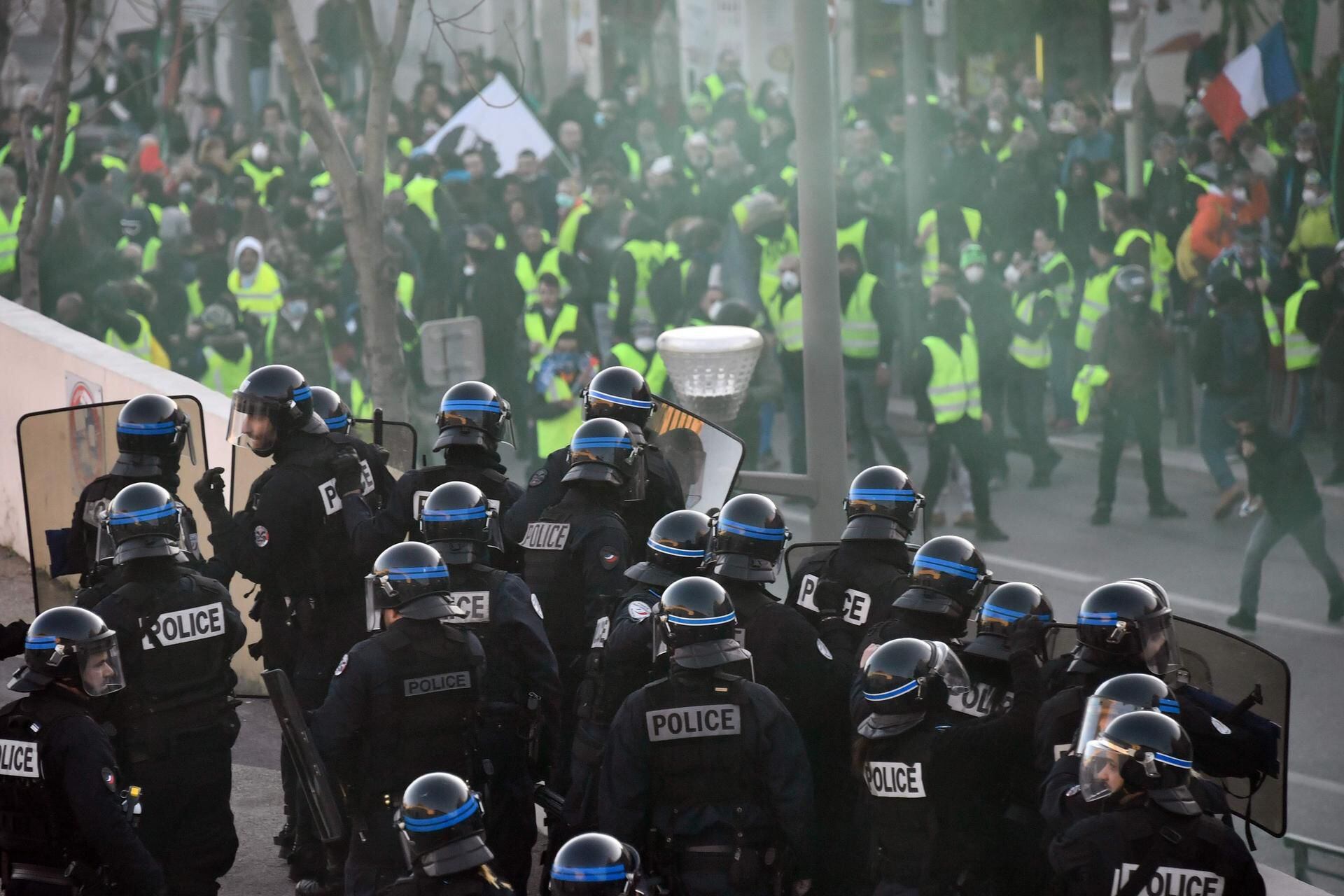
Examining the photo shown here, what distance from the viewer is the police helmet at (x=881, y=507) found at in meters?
6.45

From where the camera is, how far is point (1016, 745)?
18.0 feet

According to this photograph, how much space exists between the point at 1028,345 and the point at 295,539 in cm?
912

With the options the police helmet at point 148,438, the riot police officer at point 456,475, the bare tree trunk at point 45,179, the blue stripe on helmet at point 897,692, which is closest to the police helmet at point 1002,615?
the blue stripe on helmet at point 897,692

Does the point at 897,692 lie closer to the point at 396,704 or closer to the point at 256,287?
the point at 396,704

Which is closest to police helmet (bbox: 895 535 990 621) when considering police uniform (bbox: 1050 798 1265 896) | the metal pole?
police uniform (bbox: 1050 798 1265 896)

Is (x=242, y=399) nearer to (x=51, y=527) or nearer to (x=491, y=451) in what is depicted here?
(x=491, y=451)

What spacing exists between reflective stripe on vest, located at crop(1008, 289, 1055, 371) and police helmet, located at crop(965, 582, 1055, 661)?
9.30m

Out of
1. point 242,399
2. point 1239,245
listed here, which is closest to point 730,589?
point 242,399

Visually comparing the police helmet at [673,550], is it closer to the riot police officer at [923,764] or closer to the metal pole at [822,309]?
the riot police officer at [923,764]

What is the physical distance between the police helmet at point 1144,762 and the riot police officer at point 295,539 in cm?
321

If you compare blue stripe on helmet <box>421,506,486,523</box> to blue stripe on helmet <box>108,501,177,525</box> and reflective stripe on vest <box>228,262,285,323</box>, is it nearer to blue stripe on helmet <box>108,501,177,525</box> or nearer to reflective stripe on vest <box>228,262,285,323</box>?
blue stripe on helmet <box>108,501,177,525</box>

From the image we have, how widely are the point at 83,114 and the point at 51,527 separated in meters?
13.5

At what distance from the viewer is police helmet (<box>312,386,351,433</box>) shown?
757 centimetres

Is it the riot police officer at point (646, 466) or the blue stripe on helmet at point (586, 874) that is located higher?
the riot police officer at point (646, 466)
